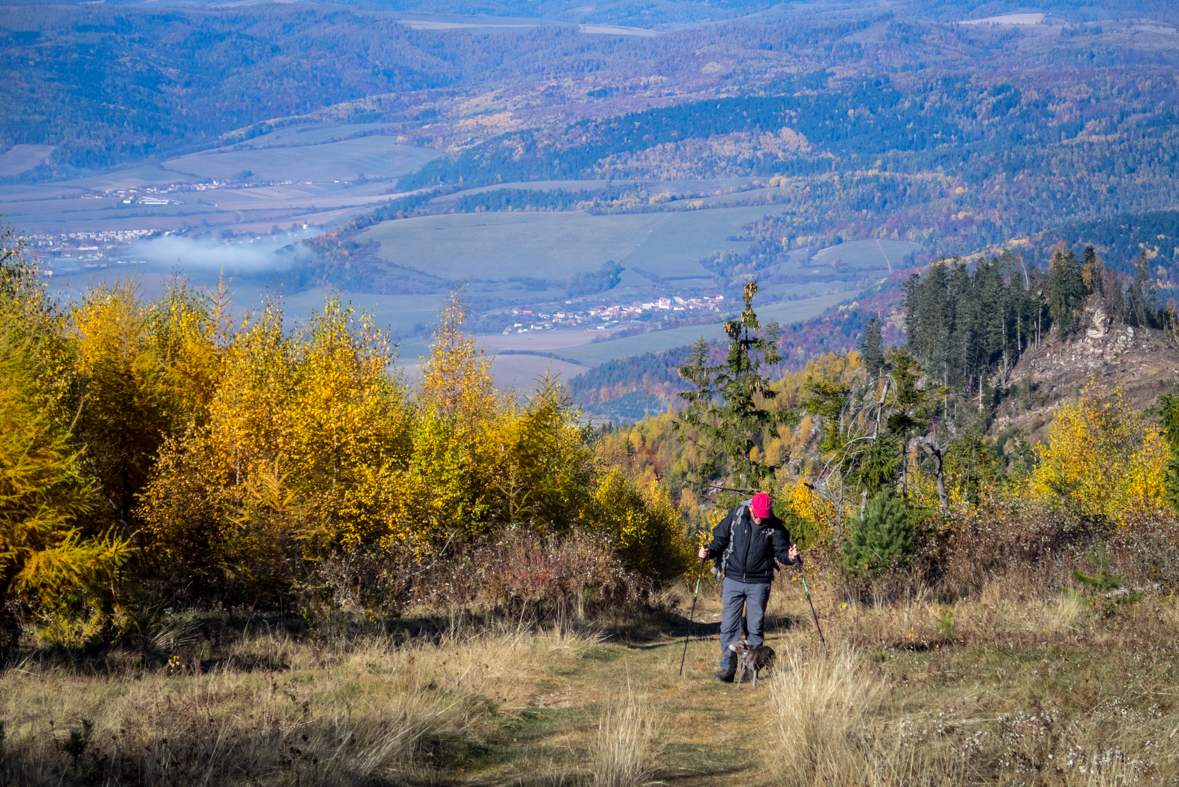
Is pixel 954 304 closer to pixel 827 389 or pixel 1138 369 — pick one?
pixel 1138 369

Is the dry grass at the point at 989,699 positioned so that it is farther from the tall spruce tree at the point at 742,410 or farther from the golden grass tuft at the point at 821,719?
the tall spruce tree at the point at 742,410

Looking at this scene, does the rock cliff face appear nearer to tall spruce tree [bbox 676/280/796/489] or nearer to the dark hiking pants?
tall spruce tree [bbox 676/280/796/489]

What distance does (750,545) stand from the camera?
10.9 m

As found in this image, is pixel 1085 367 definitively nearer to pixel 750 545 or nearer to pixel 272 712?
pixel 750 545

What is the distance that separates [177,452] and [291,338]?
13833 mm

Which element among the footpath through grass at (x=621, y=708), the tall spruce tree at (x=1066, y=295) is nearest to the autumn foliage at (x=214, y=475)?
the footpath through grass at (x=621, y=708)

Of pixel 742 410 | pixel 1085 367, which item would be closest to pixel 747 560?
pixel 742 410

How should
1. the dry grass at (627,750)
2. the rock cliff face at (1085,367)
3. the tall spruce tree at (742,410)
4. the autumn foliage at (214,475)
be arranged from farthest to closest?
the rock cliff face at (1085,367) → the tall spruce tree at (742,410) → the autumn foliage at (214,475) → the dry grass at (627,750)

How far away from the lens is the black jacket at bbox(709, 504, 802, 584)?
10789 mm

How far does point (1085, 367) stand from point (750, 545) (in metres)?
148

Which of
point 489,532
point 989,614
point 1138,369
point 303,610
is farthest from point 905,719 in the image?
point 1138,369

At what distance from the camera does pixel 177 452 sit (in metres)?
18.9

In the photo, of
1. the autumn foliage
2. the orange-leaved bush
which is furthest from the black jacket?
the orange-leaved bush

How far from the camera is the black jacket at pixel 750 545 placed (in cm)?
1079
